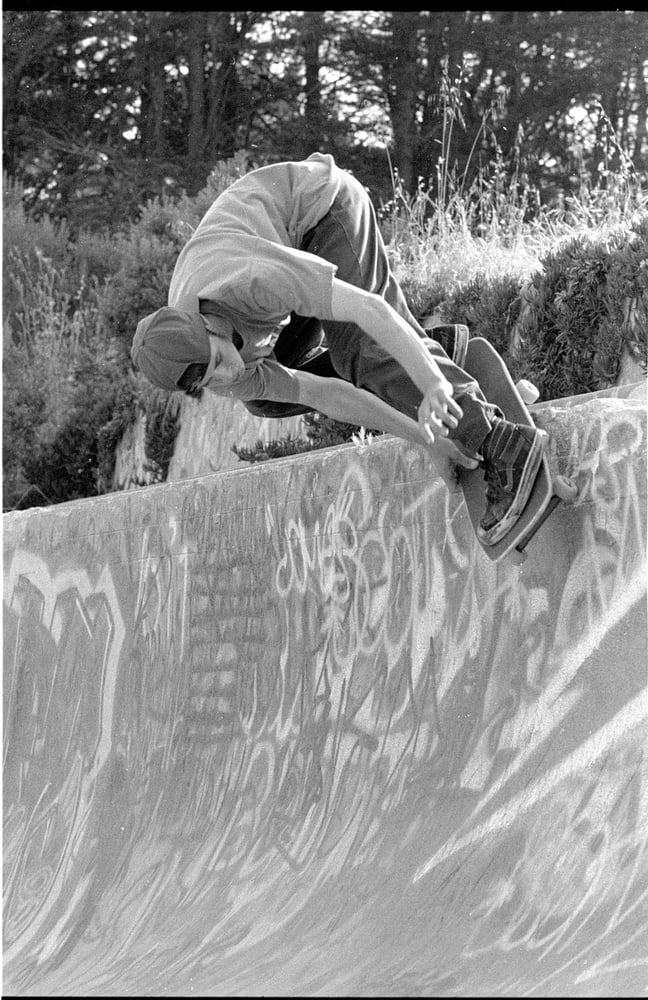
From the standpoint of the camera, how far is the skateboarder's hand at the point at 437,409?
365cm

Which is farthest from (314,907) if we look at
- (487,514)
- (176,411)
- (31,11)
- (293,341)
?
(31,11)

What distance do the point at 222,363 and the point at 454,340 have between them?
942 mm

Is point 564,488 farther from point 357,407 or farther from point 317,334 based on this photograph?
point 317,334

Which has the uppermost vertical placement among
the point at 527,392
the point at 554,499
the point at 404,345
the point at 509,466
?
the point at 404,345

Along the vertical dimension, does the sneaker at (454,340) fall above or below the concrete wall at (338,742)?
above

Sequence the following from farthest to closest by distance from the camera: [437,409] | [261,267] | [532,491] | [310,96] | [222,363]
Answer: [310,96] → [532,491] → [222,363] → [261,267] → [437,409]

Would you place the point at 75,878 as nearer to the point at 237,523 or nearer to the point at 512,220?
the point at 237,523

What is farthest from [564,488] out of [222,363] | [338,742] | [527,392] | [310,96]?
[310,96]

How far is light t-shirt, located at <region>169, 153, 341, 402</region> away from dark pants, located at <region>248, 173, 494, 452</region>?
0.07 m

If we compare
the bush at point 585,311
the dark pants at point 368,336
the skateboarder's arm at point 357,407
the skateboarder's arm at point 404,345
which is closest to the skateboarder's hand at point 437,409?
the skateboarder's arm at point 404,345

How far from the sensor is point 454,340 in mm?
4414

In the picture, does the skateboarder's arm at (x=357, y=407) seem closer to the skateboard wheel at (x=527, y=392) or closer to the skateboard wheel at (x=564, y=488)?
the skateboard wheel at (x=564, y=488)

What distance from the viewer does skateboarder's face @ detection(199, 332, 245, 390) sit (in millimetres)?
3914

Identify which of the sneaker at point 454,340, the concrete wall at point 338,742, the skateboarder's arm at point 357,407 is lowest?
the concrete wall at point 338,742
